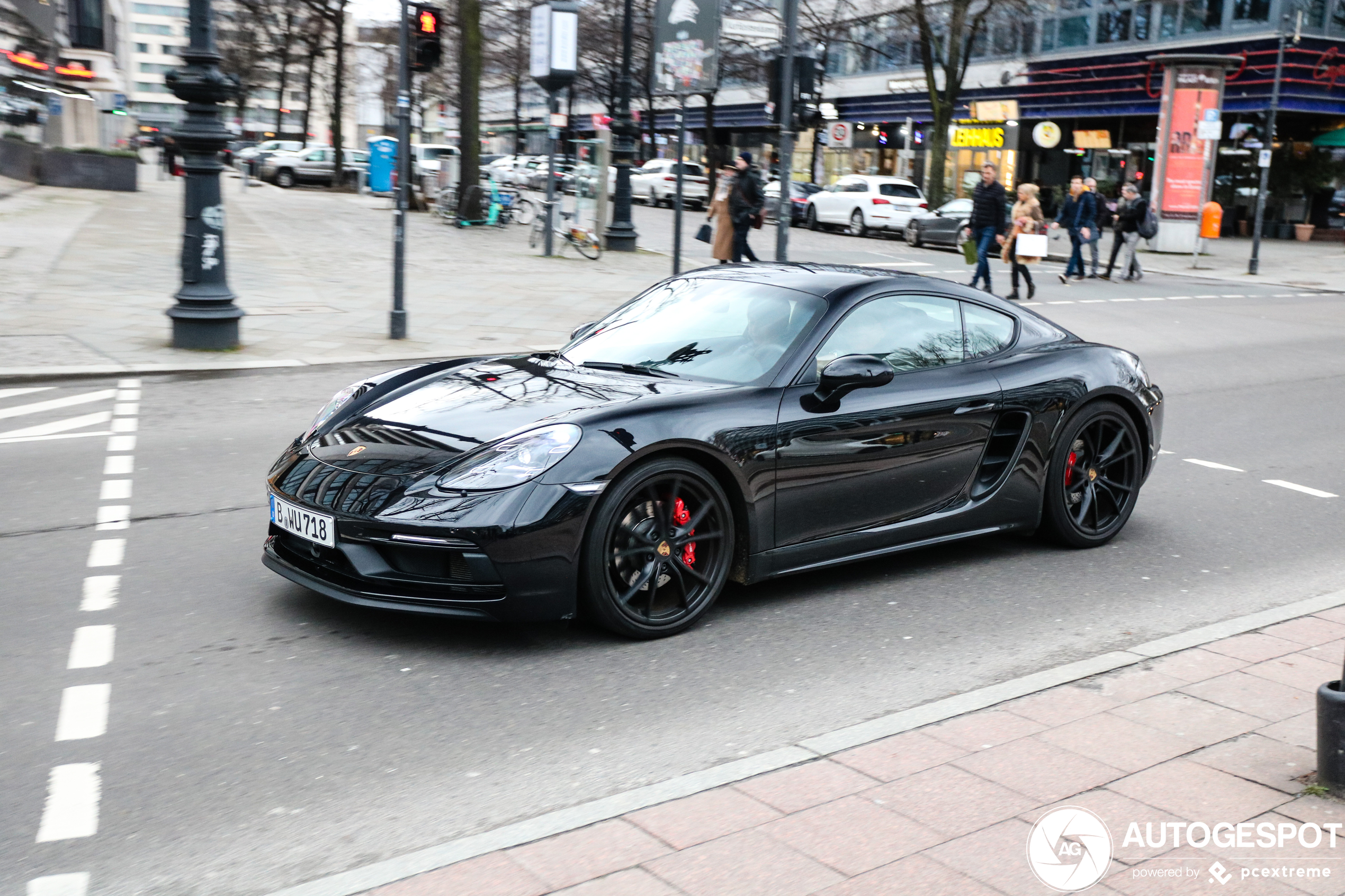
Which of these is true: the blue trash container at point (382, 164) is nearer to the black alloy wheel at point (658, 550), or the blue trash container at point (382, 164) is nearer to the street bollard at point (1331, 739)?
the black alloy wheel at point (658, 550)

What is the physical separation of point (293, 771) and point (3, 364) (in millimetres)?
8281

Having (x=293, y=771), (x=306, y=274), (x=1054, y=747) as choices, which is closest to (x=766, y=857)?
(x=1054, y=747)

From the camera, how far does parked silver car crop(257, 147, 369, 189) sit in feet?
164

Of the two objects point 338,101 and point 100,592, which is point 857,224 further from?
point 100,592

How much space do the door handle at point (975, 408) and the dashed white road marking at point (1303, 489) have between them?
3155 mm

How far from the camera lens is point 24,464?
24.9 ft

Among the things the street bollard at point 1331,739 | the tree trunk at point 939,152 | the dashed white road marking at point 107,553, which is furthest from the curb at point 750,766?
the tree trunk at point 939,152

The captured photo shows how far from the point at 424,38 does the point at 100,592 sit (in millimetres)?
9302

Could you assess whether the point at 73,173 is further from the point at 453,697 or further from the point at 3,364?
the point at 453,697

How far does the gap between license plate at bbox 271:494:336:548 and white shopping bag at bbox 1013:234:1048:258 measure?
16.4 metres

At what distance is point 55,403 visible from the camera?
9.59m

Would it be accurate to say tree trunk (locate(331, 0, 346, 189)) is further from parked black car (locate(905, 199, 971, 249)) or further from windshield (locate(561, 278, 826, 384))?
windshield (locate(561, 278, 826, 384))

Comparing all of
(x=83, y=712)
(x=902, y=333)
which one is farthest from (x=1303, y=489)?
(x=83, y=712)

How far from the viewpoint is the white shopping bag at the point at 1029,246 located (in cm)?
1969
